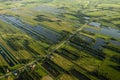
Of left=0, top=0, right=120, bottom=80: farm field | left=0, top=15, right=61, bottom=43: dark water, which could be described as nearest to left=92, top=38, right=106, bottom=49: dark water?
left=0, top=0, right=120, bottom=80: farm field

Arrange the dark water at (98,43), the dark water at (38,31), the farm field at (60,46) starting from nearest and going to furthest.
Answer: the farm field at (60,46) → the dark water at (98,43) → the dark water at (38,31)

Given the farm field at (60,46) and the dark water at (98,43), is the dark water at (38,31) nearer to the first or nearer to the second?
the farm field at (60,46)

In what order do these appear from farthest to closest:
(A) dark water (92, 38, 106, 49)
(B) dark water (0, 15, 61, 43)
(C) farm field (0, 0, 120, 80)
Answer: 1. (B) dark water (0, 15, 61, 43)
2. (A) dark water (92, 38, 106, 49)
3. (C) farm field (0, 0, 120, 80)

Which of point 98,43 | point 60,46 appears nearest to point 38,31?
point 60,46

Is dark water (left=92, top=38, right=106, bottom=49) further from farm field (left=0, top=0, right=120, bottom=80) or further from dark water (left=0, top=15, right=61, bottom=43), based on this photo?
dark water (left=0, top=15, right=61, bottom=43)

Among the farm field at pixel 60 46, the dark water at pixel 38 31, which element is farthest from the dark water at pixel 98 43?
the dark water at pixel 38 31

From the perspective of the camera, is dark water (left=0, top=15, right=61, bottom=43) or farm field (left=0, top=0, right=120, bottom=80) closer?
farm field (left=0, top=0, right=120, bottom=80)

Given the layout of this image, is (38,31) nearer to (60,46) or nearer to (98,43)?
(60,46)

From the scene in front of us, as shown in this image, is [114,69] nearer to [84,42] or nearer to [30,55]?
[84,42]

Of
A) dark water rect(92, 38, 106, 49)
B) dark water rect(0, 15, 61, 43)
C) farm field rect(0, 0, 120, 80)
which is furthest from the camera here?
dark water rect(0, 15, 61, 43)
